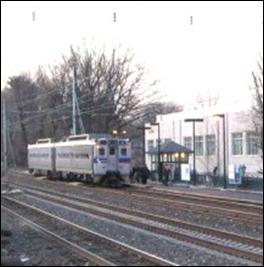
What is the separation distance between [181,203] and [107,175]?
17.4 meters

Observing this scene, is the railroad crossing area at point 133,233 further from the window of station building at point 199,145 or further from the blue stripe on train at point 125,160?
the window of station building at point 199,145

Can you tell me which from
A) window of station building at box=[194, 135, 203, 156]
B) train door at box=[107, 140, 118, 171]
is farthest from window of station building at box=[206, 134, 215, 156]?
train door at box=[107, 140, 118, 171]

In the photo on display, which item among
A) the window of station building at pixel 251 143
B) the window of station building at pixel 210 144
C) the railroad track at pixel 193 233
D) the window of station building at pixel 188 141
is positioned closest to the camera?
the railroad track at pixel 193 233

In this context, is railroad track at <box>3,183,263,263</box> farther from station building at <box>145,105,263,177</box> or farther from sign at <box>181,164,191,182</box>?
station building at <box>145,105,263,177</box>

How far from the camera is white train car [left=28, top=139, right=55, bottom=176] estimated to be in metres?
60.7

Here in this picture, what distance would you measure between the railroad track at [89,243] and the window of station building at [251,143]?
37.6 metres

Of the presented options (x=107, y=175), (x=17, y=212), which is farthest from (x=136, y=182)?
(x=17, y=212)

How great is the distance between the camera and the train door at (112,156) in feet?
157

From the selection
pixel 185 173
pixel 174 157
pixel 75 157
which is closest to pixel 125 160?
pixel 75 157

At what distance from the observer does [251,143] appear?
211 feet

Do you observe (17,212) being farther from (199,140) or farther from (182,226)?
(199,140)

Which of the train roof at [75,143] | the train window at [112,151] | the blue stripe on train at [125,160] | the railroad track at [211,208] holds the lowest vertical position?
the railroad track at [211,208]

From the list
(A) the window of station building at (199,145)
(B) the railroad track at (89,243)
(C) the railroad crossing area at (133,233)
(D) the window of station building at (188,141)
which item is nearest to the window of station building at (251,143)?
(A) the window of station building at (199,145)

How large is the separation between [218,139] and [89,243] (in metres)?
51.9
